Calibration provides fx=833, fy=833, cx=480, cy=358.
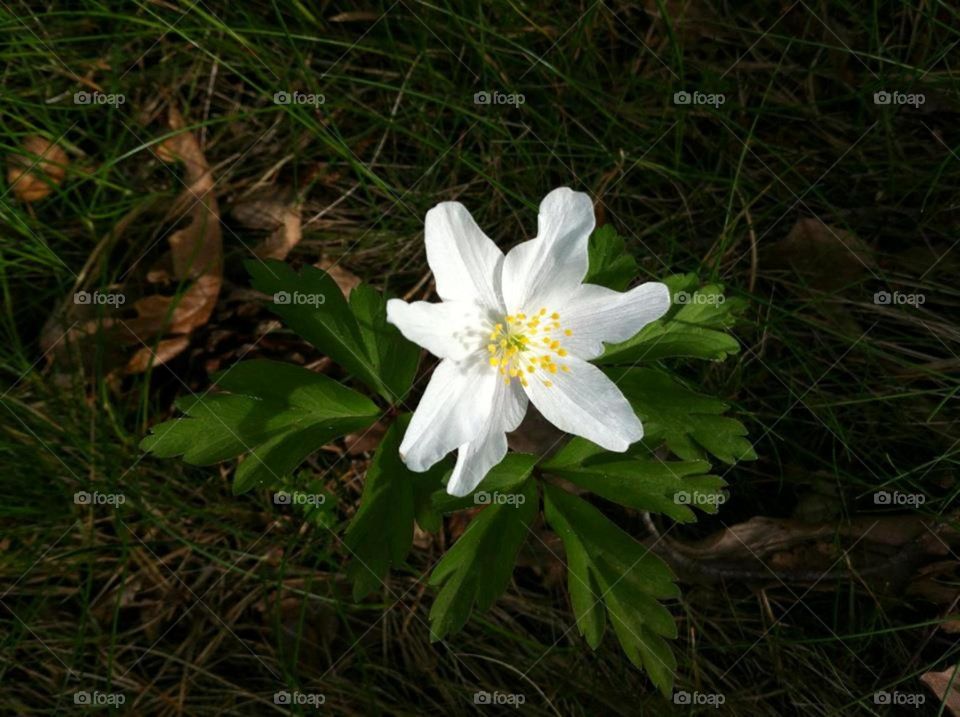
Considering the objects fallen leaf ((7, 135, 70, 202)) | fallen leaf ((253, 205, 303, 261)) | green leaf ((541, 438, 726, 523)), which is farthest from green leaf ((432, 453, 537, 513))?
fallen leaf ((7, 135, 70, 202))

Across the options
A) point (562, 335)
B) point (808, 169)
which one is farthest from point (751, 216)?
point (562, 335)

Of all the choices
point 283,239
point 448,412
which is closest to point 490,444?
point 448,412

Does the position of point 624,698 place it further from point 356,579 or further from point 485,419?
point 485,419

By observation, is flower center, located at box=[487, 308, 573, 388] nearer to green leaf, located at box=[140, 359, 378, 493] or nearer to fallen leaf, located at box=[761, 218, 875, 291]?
green leaf, located at box=[140, 359, 378, 493]

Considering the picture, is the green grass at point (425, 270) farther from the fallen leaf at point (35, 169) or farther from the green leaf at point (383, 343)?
the green leaf at point (383, 343)

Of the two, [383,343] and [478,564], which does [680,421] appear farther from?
[383,343]

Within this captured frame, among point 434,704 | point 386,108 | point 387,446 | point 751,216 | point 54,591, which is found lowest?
point 434,704

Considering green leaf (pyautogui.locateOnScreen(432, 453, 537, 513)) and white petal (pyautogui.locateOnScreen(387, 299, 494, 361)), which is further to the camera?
green leaf (pyautogui.locateOnScreen(432, 453, 537, 513))
